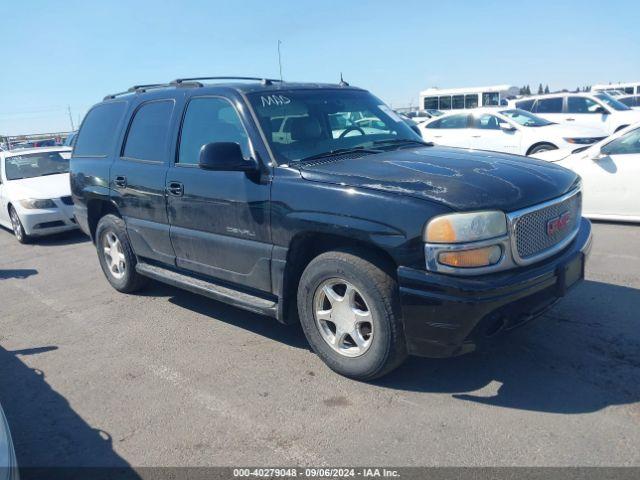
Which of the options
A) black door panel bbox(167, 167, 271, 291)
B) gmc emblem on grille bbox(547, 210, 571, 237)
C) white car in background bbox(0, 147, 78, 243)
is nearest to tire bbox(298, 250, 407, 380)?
black door panel bbox(167, 167, 271, 291)

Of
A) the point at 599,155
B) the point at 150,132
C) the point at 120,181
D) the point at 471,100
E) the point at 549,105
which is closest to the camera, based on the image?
the point at 150,132

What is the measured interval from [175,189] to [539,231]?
2.84m

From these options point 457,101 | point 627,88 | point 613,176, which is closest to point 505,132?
point 613,176

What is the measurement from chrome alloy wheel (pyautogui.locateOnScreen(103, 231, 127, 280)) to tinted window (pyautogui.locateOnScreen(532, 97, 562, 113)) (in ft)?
43.8

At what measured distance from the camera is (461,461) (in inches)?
110

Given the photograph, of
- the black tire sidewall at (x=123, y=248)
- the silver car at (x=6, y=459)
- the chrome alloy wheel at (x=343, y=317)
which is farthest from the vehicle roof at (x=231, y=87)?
the silver car at (x=6, y=459)

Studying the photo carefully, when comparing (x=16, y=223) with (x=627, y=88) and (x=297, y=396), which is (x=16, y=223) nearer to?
(x=297, y=396)

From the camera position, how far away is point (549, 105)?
51.1 feet

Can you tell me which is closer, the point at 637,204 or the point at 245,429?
the point at 245,429

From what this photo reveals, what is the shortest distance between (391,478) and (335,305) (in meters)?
1.19

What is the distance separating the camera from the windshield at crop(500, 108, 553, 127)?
1204 centimetres

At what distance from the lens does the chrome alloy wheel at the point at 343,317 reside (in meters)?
3.53

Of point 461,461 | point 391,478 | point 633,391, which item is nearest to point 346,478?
point 391,478

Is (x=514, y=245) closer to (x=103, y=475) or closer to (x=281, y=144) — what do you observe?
(x=281, y=144)
